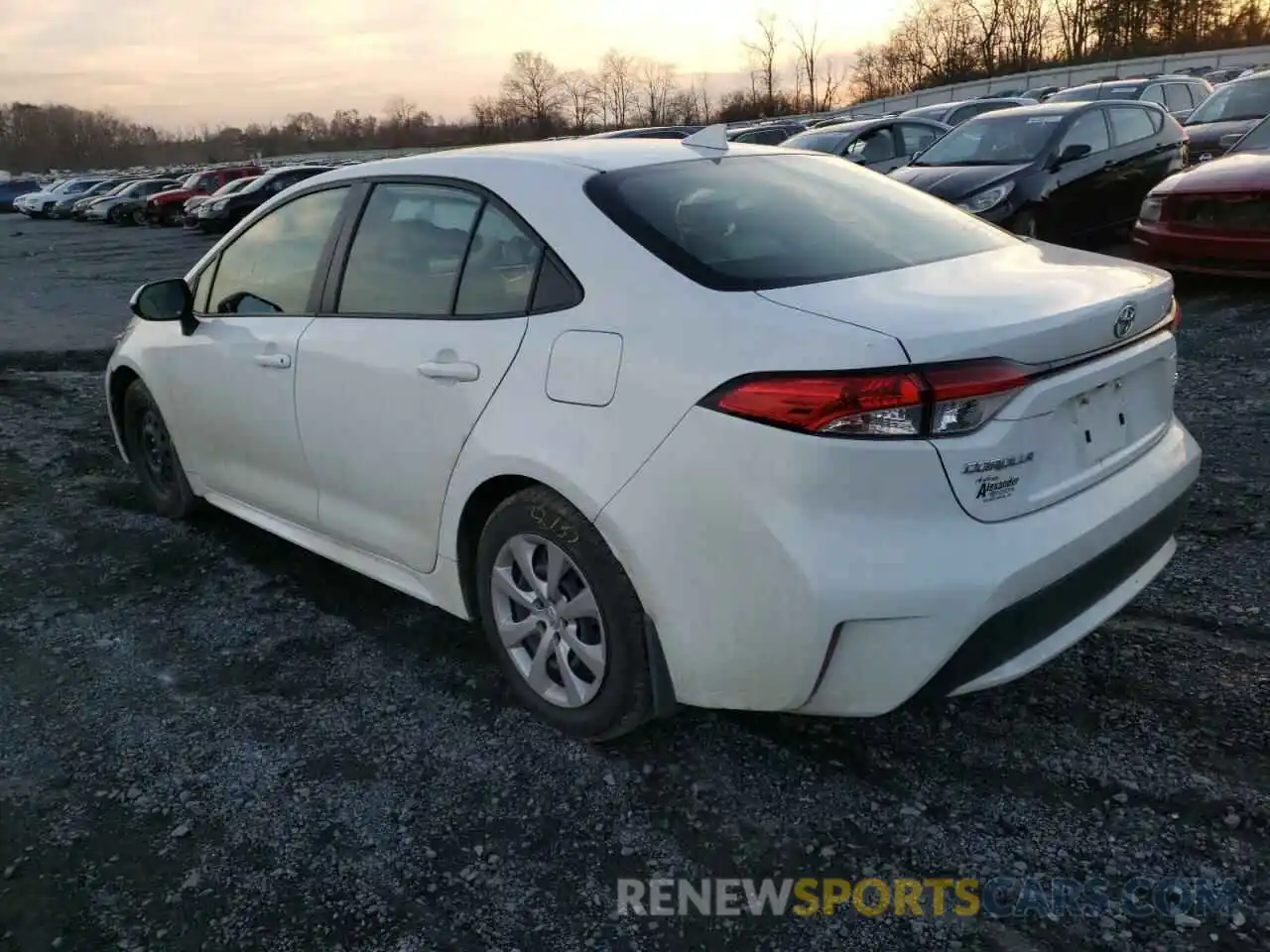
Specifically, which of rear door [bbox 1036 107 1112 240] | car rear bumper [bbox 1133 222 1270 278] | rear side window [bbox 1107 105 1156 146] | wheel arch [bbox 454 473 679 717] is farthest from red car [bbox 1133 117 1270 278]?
wheel arch [bbox 454 473 679 717]

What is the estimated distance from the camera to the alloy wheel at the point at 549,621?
2730 millimetres

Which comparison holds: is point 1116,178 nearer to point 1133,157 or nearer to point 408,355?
point 1133,157

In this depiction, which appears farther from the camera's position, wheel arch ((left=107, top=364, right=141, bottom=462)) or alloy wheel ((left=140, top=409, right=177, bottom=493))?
wheel arch ((left=107, top=364, right=141, bottom=462))

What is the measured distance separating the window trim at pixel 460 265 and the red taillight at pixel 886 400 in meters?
0.71

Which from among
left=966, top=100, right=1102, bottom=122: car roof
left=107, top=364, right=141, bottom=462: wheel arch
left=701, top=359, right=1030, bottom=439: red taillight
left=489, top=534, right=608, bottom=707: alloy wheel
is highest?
left=966, top=100, right=1102, bottom=122: car roof

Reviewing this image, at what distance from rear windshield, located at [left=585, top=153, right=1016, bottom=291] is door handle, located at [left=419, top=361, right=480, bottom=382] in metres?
0.56

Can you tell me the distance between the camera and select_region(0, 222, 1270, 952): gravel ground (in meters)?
2.30

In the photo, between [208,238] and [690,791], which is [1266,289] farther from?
[208,238]

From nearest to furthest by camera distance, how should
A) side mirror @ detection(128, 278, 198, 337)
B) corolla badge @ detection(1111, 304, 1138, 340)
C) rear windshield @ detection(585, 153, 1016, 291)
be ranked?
corolla badge @ detection(1111, 304, 1138, 340)
rear windshield @ detection(585, 153, 1016, 291)
side mirror @ detection(128, 278, 198, 337)

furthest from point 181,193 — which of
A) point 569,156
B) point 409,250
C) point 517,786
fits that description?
point 517,786

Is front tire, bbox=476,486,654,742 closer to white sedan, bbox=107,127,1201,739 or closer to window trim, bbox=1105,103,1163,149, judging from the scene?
white sedan, bbox=107,127,1201,739

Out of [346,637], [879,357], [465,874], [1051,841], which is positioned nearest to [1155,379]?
[879,357]

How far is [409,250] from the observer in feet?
10.7

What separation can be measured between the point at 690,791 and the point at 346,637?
1.54 m
